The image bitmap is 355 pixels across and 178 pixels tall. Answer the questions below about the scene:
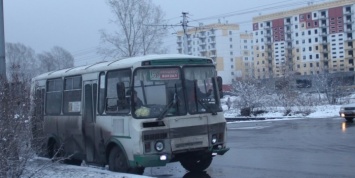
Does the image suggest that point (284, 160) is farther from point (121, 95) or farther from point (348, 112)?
point (348, 112)

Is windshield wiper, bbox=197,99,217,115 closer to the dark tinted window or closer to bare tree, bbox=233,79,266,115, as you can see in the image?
the dark tinted window

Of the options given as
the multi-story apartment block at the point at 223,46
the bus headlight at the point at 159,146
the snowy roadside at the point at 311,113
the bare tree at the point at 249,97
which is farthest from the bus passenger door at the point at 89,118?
the multi-story apartment block at the point at 223,46

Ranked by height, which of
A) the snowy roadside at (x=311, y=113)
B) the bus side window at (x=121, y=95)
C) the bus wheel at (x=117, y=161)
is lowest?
the bus wheel at (x=117, y=161)

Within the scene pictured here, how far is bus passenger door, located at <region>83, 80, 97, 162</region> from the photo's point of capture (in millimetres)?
12992

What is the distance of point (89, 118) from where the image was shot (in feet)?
43.2

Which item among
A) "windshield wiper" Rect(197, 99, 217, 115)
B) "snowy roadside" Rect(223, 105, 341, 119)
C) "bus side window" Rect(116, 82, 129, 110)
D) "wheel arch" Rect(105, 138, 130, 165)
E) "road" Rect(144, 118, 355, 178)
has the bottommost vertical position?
"road" Rect(144, 118, 355, 178)

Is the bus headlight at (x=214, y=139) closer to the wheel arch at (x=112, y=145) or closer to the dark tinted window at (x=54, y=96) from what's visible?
the wheel arch at (x=112, y=145)

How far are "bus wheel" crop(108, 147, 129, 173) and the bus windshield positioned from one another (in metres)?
1.30

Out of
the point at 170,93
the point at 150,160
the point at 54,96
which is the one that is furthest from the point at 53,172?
the point at 54,96

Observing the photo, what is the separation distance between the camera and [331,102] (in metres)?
47.6

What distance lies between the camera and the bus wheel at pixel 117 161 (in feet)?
39.3

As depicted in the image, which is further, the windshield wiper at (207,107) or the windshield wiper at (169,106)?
the windshield wiper at (207,107)

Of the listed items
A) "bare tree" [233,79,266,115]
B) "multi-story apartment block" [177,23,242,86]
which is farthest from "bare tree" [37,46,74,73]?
"multi-story apartment block" [177,23,242,86]

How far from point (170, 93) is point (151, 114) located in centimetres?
64
